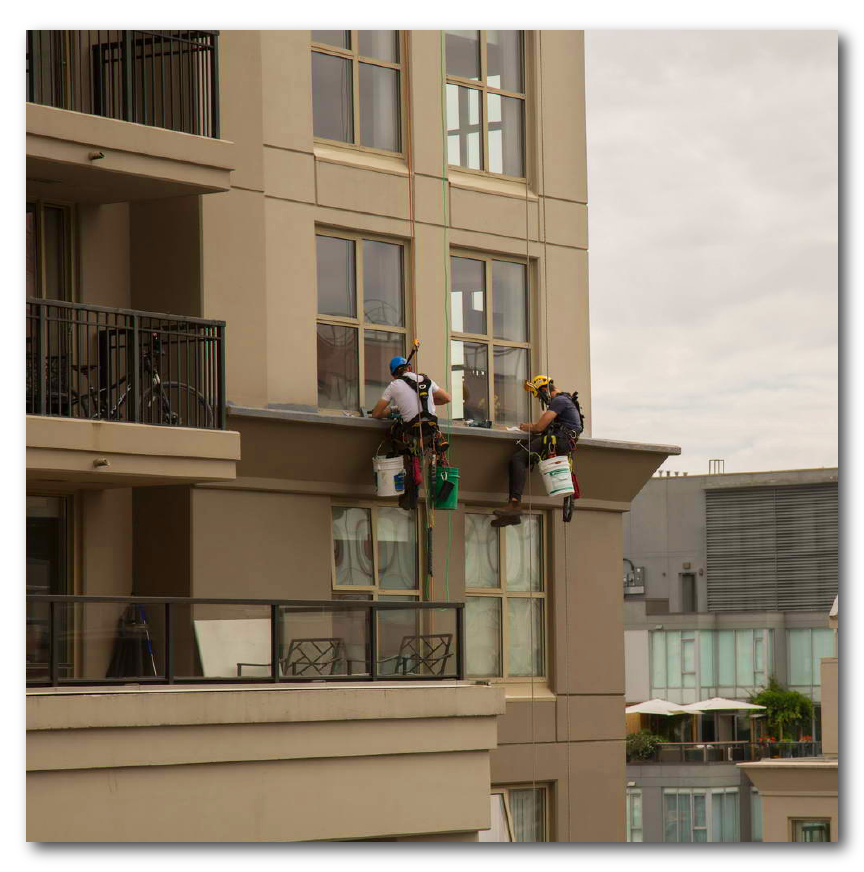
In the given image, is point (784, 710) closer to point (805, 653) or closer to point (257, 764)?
point (805, 653)

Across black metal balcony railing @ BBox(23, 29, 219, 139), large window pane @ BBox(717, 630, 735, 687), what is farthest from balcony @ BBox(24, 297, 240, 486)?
large window pane @ BBox(717, 630, 735, 687)

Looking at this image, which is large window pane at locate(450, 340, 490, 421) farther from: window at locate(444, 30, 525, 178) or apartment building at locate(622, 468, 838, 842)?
apartment building at locate(622, 468, 838, 842)

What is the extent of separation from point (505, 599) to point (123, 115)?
16.3ft

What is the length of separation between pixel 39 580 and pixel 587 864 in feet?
15.6

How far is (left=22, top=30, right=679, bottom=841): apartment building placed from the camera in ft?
34.1

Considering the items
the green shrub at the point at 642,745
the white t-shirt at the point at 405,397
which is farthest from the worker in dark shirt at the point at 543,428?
the green shrub at the point at 642,745

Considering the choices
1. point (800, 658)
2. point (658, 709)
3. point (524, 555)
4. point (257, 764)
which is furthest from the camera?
point (800, 658)

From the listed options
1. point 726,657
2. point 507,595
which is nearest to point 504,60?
point 507,595

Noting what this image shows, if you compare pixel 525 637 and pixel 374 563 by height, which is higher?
pixel 374 563

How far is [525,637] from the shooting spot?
14586 millimetres

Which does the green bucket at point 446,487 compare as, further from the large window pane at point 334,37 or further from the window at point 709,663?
the window at point 709,663

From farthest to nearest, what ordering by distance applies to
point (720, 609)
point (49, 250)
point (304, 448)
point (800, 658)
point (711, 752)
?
point (720, 609), point (800, 658), point (711, 752), point (304, 448), point (49, 250)
